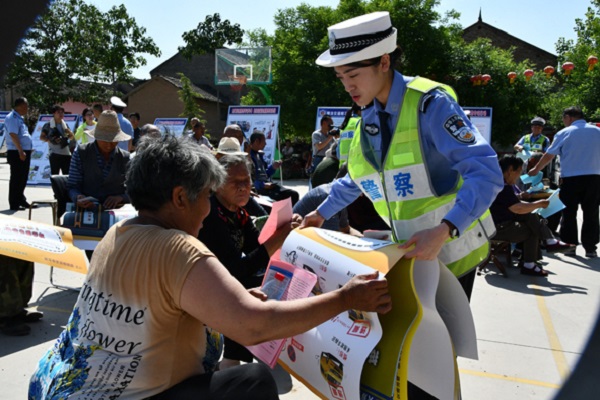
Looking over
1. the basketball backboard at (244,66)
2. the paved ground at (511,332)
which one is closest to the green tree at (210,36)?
the basketball backboard at (244,66)

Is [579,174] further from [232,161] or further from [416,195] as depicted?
[416,195]

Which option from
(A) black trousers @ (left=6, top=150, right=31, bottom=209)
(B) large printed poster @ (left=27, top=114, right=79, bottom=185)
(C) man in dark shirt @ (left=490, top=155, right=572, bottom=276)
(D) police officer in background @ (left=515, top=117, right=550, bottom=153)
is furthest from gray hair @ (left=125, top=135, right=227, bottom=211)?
(B) large printed poster @ (left=27, top=114, right=79, bottom=185)

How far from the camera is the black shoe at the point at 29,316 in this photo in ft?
13.3

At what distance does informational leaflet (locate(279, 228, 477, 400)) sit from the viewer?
1.76 meters

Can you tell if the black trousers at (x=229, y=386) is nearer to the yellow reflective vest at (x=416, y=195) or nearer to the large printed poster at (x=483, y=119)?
the yellow reflective vest at (x=416, y=195)

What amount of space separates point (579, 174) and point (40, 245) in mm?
6694

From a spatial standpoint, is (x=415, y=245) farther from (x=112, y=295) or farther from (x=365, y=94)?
(x=112, y=295)

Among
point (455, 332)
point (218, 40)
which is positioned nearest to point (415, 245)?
point (455, 332)

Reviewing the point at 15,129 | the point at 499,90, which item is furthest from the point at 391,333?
the point at 499,90

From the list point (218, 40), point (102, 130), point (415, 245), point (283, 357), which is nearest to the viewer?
point (415, 245)

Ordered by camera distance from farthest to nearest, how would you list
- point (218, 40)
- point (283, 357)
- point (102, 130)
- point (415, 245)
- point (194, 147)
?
point (218, 40)
point (102, 130)
point (283, 357)
point (194, 147)
point (415, 245)

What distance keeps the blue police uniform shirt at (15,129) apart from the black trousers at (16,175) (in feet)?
0.46

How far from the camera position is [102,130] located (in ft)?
16.7

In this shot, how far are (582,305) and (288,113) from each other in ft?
64.4
